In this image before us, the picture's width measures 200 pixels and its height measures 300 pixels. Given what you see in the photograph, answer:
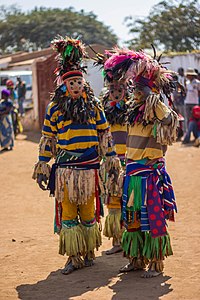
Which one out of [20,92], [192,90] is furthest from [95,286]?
[20,92]

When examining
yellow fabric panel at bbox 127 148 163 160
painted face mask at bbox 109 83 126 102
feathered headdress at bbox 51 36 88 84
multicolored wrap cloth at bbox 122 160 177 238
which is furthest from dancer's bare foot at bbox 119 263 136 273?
feathered headdress at bbox 51 36 88 84

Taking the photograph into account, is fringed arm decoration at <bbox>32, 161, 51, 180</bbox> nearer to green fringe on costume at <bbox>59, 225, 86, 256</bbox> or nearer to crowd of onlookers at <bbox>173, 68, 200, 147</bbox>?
Answer: green fringe on costume at <bbox>59, 225, 86, 256</bbox>

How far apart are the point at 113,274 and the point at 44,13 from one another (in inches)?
2182

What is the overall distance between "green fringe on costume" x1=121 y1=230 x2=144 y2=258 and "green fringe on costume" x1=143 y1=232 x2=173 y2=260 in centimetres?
10

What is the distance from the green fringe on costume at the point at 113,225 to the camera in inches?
279

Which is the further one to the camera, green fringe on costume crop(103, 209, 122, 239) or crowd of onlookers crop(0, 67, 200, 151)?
crowd of onlookers crop(0, 67, 200, 151)

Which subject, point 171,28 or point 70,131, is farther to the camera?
point 171,28

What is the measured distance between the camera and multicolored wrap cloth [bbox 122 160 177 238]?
5.98 meters

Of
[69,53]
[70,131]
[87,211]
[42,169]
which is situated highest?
[69,53]

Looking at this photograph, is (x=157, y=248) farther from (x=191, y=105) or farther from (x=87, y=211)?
(x=191, y=105)

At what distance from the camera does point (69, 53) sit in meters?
6.45

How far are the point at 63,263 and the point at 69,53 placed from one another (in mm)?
2115

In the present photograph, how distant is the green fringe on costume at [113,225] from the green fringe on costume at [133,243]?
0.87 metres

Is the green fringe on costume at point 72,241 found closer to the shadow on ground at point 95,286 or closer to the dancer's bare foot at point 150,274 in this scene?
the shadow on ground at point 95,286
